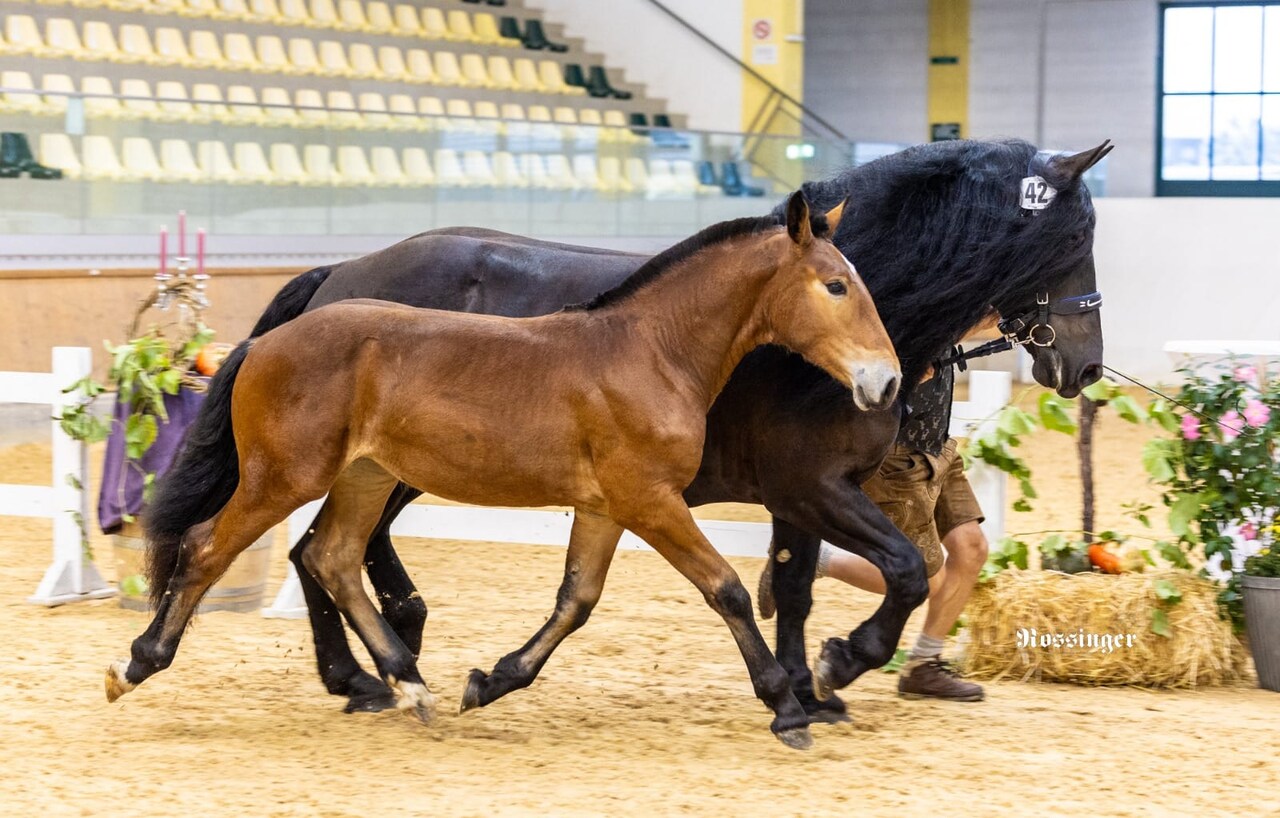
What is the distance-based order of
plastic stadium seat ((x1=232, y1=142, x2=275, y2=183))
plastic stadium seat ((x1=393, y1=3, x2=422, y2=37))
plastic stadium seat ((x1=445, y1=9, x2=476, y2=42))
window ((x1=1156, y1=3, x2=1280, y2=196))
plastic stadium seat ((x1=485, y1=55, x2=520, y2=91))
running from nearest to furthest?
plastic stadium seat ((x1=232, y1=142, x2=275, y2=183)) < plastic stadium seat ((x1=393, y1=3, x2=422, y2=37)) < plastic stadium seat ((x1=485, y1=55, x2=520, y2=91)) < plastic stadium seat ((x1=445, y1=9, x2=476, y2=42)) < window ((x1=1156, y1=3, x2=1280, y2=196))

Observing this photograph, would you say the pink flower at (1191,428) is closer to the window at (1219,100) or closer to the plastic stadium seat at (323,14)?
the plastic stadium seat at (323,14)

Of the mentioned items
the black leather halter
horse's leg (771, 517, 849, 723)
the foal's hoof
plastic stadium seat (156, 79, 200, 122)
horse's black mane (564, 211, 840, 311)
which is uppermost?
plastic stadium seat (156, 79, 200, 122)

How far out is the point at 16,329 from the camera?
34.5 ft

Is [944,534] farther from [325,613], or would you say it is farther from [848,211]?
[325,613]

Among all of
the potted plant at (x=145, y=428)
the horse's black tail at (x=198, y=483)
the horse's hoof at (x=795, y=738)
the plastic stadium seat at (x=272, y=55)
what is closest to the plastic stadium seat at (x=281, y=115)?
the plastic stadium seat at (x=272, y=55)

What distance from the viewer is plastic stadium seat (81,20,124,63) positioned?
14.3m

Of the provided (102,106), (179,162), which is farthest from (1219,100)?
(102,106)

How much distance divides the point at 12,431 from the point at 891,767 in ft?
27.5

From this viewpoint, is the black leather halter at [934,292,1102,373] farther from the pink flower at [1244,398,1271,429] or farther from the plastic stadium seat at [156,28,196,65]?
the plastic stadium seat at [156,28,196,65]

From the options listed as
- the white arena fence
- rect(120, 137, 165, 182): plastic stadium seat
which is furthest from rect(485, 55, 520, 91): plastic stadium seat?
the white arena fence

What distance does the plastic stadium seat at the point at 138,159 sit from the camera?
1119cm

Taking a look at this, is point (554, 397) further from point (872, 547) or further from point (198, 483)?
point (198, 483)

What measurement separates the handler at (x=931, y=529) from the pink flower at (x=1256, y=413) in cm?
106

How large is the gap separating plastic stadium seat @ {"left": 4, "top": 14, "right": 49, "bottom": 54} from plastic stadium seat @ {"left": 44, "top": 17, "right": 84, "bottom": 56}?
0.15 metres
